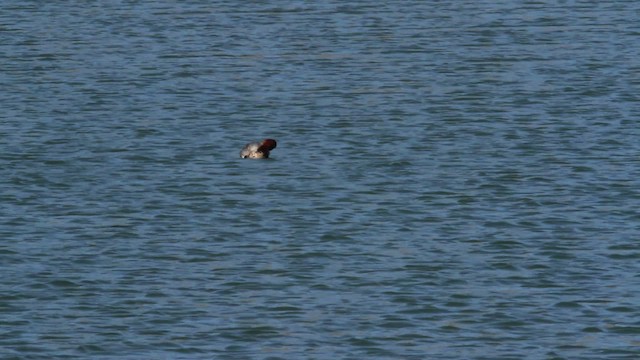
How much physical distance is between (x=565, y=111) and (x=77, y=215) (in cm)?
1312

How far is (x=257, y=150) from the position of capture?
119ft

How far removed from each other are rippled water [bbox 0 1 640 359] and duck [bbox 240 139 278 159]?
1.19 feet

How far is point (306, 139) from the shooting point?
125 feet

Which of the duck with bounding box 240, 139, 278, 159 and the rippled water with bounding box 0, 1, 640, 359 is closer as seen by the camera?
the rippled water with bounding box 0, 1, 640, 359

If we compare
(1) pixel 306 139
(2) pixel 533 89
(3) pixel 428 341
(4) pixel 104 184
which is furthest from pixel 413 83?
(3) pixel 428 341

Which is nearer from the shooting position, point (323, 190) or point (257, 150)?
point (323, 190)

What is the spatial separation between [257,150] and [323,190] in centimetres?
342

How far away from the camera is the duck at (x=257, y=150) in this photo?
119 ft

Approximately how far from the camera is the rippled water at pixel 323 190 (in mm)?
24578

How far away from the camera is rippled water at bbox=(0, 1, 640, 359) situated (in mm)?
24578

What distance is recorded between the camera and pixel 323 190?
3309 cm

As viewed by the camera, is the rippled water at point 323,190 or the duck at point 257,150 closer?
the rippled water at point 323,190

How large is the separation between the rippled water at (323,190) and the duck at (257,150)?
0.36 meters

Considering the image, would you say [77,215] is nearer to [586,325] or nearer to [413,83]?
[586,325]
